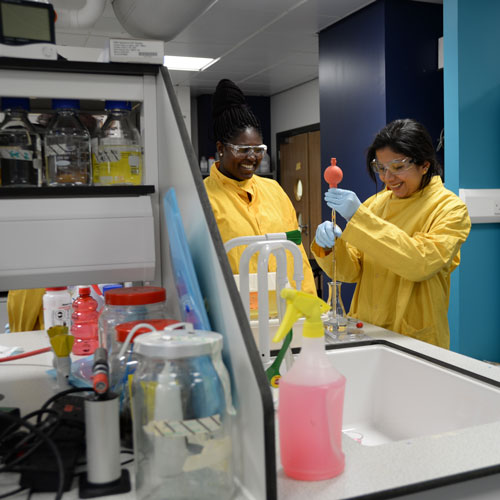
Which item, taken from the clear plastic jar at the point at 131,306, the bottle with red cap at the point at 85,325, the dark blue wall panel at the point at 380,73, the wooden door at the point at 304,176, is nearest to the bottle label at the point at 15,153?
Result: the clear plastic jar at the point at 131,306

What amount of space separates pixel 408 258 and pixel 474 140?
6.76 feet

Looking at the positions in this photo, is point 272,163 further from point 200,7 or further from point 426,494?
point 426,494

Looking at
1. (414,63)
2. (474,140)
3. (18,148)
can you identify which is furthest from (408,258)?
(414,63)

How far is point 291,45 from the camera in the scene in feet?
16.5

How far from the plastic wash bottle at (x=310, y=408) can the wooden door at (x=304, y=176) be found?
18.7 feet

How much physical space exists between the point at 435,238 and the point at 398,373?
1.63 ft

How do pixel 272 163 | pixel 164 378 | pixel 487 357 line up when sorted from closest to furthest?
pixel 164 378 → pixel 487 357 → pixel 272 163

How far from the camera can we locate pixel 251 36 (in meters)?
4.70

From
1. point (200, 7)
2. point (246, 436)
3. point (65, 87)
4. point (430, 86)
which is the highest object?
point (430, 86)

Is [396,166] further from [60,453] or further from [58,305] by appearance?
[60,453]

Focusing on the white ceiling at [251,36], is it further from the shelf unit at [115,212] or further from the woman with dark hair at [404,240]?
the shelf unit at [115,212]

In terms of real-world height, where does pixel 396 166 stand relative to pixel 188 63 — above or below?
below

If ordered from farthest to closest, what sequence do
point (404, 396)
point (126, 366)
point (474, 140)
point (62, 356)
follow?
1. point (474, 140)
2. point (404, 396)
3. point (62, 356)
4. point (126, 366)

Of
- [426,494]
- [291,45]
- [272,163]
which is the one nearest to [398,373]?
[426,494]
